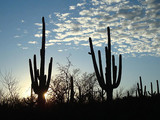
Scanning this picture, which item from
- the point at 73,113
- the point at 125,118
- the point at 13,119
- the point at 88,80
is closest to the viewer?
the point at 125,118

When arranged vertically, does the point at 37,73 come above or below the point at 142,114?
above

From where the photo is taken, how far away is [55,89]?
84.8 feet

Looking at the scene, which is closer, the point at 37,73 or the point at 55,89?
the point at 37,73

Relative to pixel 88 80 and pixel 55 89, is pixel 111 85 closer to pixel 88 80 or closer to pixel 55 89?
pixel 55 89

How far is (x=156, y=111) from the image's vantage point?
239 inches

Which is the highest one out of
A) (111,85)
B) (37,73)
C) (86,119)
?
(37,73)

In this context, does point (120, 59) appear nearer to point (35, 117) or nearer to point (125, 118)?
point (125, 118)

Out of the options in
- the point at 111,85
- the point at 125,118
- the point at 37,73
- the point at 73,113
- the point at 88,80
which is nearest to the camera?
the point at 125,118

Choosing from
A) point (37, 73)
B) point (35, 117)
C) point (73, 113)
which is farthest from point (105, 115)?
point (37, 73)

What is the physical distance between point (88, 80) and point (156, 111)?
28.4 m

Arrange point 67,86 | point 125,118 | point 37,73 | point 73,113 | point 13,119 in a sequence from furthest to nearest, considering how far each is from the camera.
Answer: point 67,86
point 37,73
point 73,113
point 13,119
point 125,118

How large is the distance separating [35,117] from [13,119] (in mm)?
638

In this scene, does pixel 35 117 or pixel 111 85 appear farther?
pixel 111 85

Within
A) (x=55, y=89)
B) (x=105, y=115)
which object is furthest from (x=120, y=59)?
(x=55, y=89)
